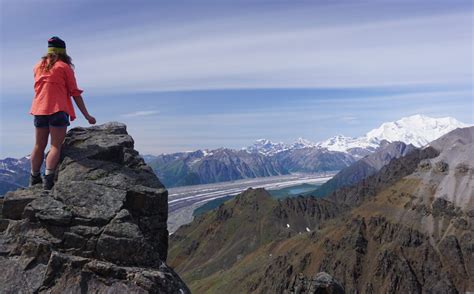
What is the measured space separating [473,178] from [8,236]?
580ft

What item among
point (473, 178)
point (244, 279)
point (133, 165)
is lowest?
point (244, 279)

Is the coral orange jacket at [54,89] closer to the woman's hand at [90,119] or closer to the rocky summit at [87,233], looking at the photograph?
the woman's hand at [90,119]

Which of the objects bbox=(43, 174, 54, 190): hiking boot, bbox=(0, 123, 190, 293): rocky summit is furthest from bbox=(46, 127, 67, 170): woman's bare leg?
bbox=(0, 123, 190, 293): rocky summit

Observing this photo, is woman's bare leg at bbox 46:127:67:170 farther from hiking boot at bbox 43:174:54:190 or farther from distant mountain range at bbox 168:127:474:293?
distant mountain range at bbox 168:127:474:293

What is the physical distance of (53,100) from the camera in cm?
1619

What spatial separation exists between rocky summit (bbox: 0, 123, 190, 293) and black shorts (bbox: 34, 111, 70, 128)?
1.52 meters

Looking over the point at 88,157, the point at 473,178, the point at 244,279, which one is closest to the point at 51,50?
the point at 88,157

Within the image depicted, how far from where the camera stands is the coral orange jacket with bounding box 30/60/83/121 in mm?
16141

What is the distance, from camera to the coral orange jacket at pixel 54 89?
53.0 feet

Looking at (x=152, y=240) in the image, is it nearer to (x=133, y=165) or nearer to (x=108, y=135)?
(x=133, y=165)

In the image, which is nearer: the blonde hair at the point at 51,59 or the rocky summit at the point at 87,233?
the rocky summit at the point at 87,233

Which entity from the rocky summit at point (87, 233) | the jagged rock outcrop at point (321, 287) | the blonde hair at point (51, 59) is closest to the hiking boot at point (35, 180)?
the rocky summit at point (87, 233)

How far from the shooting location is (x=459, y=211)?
505 ft

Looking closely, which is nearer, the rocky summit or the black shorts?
the rocky summit
